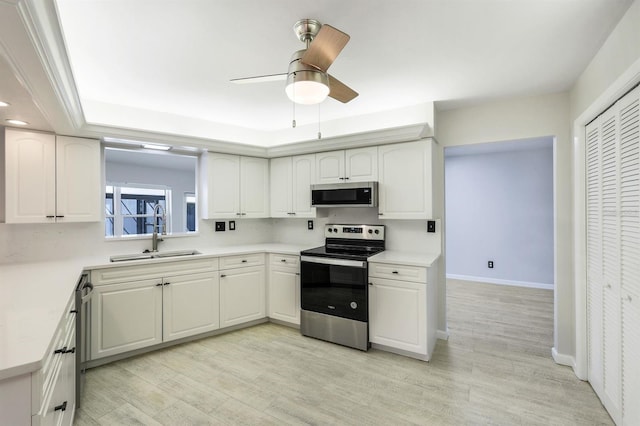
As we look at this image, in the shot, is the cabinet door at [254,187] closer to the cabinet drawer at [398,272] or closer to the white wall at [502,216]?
the cabinet drawer at [398,272]

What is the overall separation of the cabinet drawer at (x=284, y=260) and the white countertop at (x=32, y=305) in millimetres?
1269

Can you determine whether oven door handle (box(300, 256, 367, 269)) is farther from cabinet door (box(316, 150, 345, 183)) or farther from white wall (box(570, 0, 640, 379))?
white wall (box(570, 0, 640, 379))

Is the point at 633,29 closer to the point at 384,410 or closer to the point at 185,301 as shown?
the point at 384,410

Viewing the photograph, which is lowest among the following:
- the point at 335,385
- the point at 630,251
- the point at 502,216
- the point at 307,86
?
the point at 335,385

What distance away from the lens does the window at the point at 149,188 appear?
5.31 metres

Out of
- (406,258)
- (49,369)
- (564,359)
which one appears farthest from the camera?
(406,258)

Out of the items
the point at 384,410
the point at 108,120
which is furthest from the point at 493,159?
the point at 108,120

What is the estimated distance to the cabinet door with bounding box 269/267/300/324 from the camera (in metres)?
3.40

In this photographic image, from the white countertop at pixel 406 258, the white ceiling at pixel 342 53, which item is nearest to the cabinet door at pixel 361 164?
the white ceiling at pixel 342 53

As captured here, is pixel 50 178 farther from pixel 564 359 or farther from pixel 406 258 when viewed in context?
pixel 564 359

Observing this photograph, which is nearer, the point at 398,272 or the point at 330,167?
the point at 398,272

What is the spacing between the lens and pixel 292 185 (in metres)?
3.86

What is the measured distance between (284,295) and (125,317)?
1546 mm

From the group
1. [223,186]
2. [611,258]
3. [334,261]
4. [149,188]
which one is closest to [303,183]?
[223,186]
